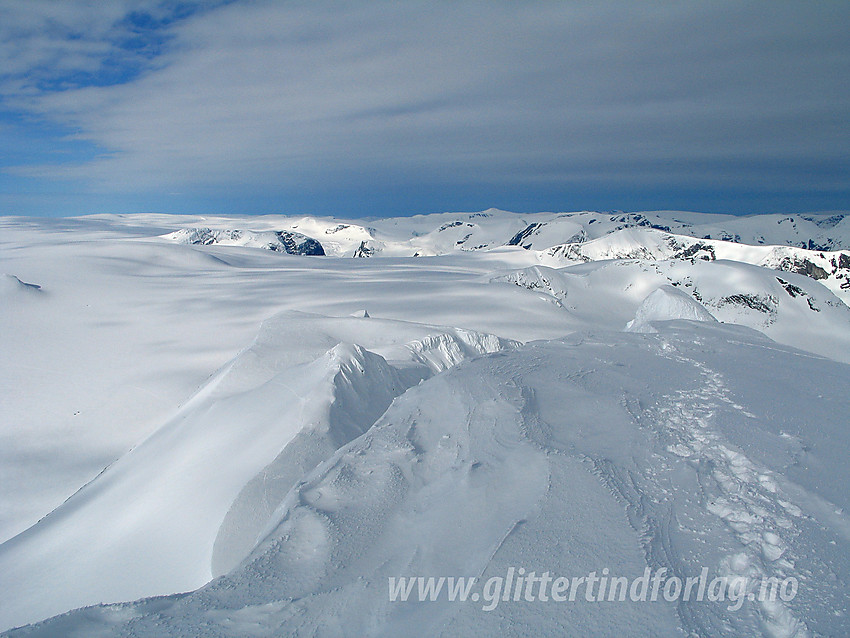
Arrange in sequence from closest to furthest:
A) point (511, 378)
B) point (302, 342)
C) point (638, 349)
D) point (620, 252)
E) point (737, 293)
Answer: point (511, 378) → point (638, 349) → point (302, 342) → point (737, 293) → point (620, 252)

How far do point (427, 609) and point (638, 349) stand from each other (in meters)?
5.00

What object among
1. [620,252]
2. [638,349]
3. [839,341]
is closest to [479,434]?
[638,349]

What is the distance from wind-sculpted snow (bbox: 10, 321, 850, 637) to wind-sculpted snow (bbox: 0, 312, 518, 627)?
132 centimetres

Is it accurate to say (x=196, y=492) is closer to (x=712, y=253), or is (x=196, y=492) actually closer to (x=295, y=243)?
(x=712, y=253)

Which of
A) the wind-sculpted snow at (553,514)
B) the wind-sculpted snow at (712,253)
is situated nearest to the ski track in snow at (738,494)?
the wind-sculpted snow at (553,514)

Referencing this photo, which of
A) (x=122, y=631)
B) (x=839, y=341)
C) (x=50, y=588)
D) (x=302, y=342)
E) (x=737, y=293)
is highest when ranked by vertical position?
(x=122, y=631)

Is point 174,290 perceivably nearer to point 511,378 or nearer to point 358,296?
point 358,296

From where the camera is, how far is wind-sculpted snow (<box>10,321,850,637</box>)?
2.66m

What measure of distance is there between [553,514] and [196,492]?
448cm

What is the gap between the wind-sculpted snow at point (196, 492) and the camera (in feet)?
16.6

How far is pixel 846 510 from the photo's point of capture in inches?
130

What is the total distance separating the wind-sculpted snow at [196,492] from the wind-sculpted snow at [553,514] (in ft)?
4.32

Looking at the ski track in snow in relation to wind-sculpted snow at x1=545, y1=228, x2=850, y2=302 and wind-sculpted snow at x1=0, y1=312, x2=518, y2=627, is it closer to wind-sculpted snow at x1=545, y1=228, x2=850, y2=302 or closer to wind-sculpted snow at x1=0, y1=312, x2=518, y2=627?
wind-sculpted snow at x1=0, y1=312, x2=518, y2=627

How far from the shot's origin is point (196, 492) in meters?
5.97
